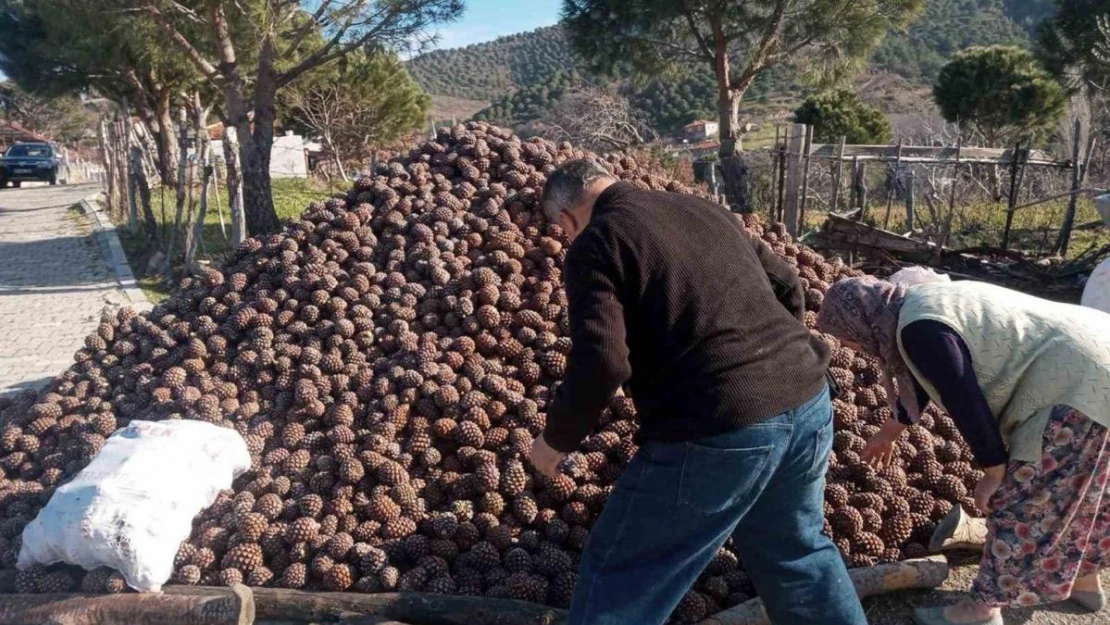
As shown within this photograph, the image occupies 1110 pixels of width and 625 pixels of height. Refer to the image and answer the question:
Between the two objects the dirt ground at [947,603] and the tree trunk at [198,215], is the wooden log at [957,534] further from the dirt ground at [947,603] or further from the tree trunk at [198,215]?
the tree trunk at [198,215]

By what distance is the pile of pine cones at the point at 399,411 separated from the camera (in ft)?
10.5

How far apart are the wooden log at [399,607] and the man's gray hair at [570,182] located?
131 centimetres

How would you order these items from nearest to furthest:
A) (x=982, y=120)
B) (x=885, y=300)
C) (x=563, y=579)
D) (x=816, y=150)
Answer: (x=885, y=300) → (x=563, y=579) → (x=816, y=150) → (x=982, y=120)

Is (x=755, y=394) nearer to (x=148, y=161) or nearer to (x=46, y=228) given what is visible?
(x=148, y=161)

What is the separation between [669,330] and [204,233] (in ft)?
38.1

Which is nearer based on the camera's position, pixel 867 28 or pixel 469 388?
pixel 469 388

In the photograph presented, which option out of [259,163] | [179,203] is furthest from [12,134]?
[179,203]

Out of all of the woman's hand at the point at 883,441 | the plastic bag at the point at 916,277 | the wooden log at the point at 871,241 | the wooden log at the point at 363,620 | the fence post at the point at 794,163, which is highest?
the fence post at the point at 794,163

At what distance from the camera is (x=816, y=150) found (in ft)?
36.1

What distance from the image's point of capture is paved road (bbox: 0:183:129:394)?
679cm

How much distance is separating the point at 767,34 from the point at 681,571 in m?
13.3

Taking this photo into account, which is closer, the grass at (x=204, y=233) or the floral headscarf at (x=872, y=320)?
the floral headscarf at (x=872, y=320)

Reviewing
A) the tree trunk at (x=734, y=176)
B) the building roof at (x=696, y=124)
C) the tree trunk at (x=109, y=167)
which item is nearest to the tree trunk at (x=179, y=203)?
the tree trunk at (x=109, y=167)

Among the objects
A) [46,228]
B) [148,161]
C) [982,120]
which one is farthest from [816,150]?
[982,120]
